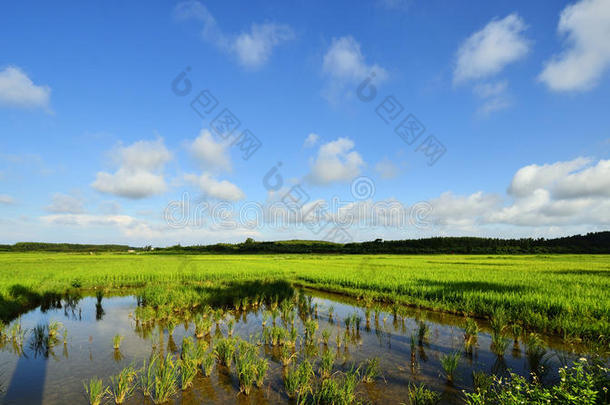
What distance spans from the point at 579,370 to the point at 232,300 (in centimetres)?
1280

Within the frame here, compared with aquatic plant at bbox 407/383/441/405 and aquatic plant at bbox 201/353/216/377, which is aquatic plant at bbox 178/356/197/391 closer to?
aquatic plant at bbox 201/353/216/377

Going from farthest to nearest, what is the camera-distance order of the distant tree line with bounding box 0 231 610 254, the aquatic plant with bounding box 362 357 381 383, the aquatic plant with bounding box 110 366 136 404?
the distant tree line with bounding box 0 231 610 254 < the aquatic plant with bounding box 362 357 381 383 < the aquatic plant with bounding box 110 366 136 404

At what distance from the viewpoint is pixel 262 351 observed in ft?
24.8

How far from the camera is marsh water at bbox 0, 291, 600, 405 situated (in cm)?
541

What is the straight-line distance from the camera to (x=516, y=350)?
7.64m

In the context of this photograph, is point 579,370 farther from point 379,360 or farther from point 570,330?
point 570,330

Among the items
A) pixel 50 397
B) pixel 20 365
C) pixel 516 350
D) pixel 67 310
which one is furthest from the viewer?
pixel 67 310

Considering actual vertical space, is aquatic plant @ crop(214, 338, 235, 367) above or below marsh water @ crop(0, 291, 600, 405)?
above

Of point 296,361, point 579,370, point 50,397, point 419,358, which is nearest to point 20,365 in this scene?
point 50,397

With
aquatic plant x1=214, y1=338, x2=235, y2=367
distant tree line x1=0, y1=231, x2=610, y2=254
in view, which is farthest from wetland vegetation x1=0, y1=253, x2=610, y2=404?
distant tree line x1=0, y1=231, x2=610, y2=254

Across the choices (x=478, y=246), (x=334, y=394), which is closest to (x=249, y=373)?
(x=334, y=394)

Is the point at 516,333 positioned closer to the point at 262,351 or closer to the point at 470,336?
the point at 470,336

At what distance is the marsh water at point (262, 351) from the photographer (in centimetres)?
541

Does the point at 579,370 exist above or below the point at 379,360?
above
